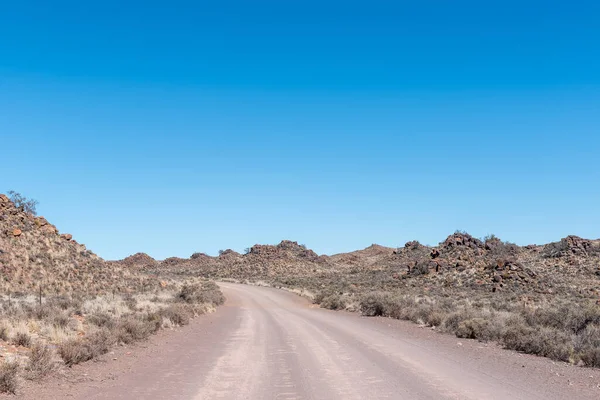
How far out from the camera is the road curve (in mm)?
9328

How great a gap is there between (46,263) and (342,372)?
38277 mm

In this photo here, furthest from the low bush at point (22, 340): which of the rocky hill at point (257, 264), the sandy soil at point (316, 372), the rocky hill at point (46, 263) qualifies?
the rocky hill at point (257, 264)

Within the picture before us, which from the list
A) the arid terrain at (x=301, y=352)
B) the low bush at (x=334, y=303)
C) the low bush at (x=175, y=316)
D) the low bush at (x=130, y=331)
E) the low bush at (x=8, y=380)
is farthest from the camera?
the low bush at (x=334, y=303)

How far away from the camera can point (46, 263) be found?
4206 cm

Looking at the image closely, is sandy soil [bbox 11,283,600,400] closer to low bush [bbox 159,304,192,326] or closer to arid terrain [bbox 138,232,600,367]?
arid terrain [bbox 138,232,600,367]

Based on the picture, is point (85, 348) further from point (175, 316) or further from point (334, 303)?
point (334, 303)

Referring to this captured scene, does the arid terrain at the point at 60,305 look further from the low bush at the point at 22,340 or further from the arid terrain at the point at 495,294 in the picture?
the arid terrain at the point at 495,294

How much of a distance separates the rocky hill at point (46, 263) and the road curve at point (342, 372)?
25.5 meters

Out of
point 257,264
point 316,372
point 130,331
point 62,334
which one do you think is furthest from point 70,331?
point 257,264

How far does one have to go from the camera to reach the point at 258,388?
379 inches

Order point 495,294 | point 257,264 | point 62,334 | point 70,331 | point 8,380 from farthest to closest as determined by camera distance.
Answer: point 257,264 → point 495,294 → point 70,331 → point 62,334 → point 8,380

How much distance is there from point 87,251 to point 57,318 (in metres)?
37.7

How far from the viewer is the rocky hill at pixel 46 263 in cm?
3819

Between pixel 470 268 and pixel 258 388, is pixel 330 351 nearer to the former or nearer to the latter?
pixel 258 388
